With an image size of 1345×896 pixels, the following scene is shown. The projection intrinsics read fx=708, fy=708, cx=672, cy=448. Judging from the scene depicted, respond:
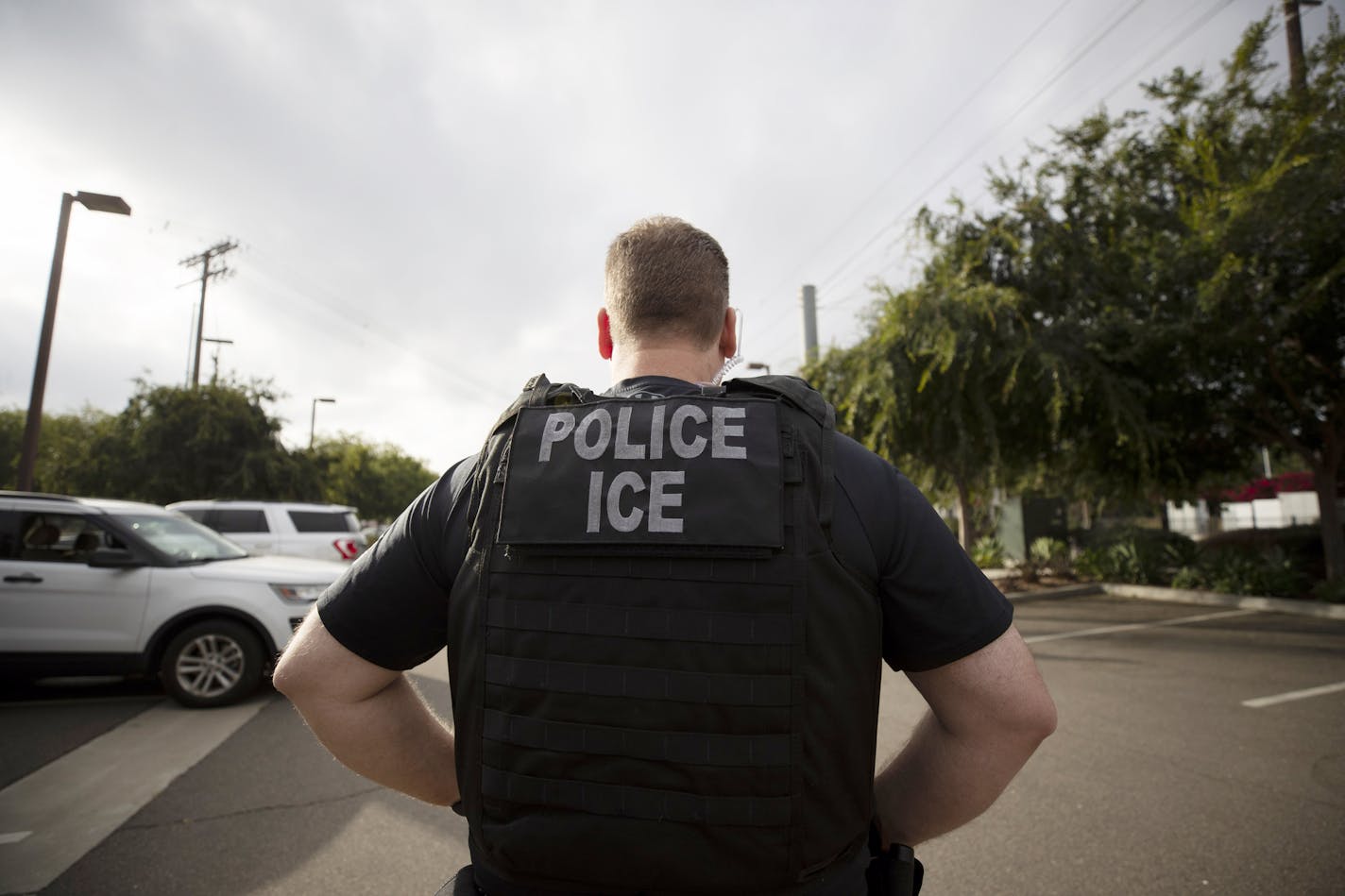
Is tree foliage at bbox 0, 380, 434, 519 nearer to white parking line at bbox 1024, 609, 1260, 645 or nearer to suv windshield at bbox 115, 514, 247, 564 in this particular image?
suv windshield at bbox 115, 514, 247, 564

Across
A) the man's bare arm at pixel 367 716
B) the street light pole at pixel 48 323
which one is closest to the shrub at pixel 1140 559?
the man's bare arm at pixel 367 716

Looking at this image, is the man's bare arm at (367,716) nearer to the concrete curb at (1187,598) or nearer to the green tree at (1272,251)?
the concrete curb at (1187,598)

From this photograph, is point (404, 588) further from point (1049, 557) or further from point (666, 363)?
point (1049, 557)

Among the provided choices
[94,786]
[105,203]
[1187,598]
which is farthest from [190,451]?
[1187,598]

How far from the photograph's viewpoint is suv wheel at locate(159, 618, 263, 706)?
5910mm

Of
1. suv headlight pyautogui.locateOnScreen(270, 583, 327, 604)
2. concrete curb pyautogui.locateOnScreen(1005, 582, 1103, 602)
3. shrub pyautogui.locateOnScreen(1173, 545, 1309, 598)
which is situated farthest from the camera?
concrete curb pyautogui.locateOnScreen(1005, 582, 1103, 602)

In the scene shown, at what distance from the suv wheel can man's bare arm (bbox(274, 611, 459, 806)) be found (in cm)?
549

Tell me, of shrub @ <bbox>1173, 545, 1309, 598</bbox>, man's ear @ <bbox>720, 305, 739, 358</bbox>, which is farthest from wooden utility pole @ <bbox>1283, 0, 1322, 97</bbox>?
man's ear @ <bbox>720, 305, 739, 358</bbox>

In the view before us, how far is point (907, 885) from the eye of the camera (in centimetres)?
134

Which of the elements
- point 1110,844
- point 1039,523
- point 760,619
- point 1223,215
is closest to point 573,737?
point 760,619

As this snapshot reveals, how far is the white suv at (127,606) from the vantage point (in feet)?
19.1

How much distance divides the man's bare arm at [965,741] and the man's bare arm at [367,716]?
3.19ft

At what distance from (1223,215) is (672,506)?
12745 millimetres

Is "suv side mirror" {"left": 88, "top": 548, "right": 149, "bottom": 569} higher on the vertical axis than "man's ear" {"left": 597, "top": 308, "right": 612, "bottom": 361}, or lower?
lower
